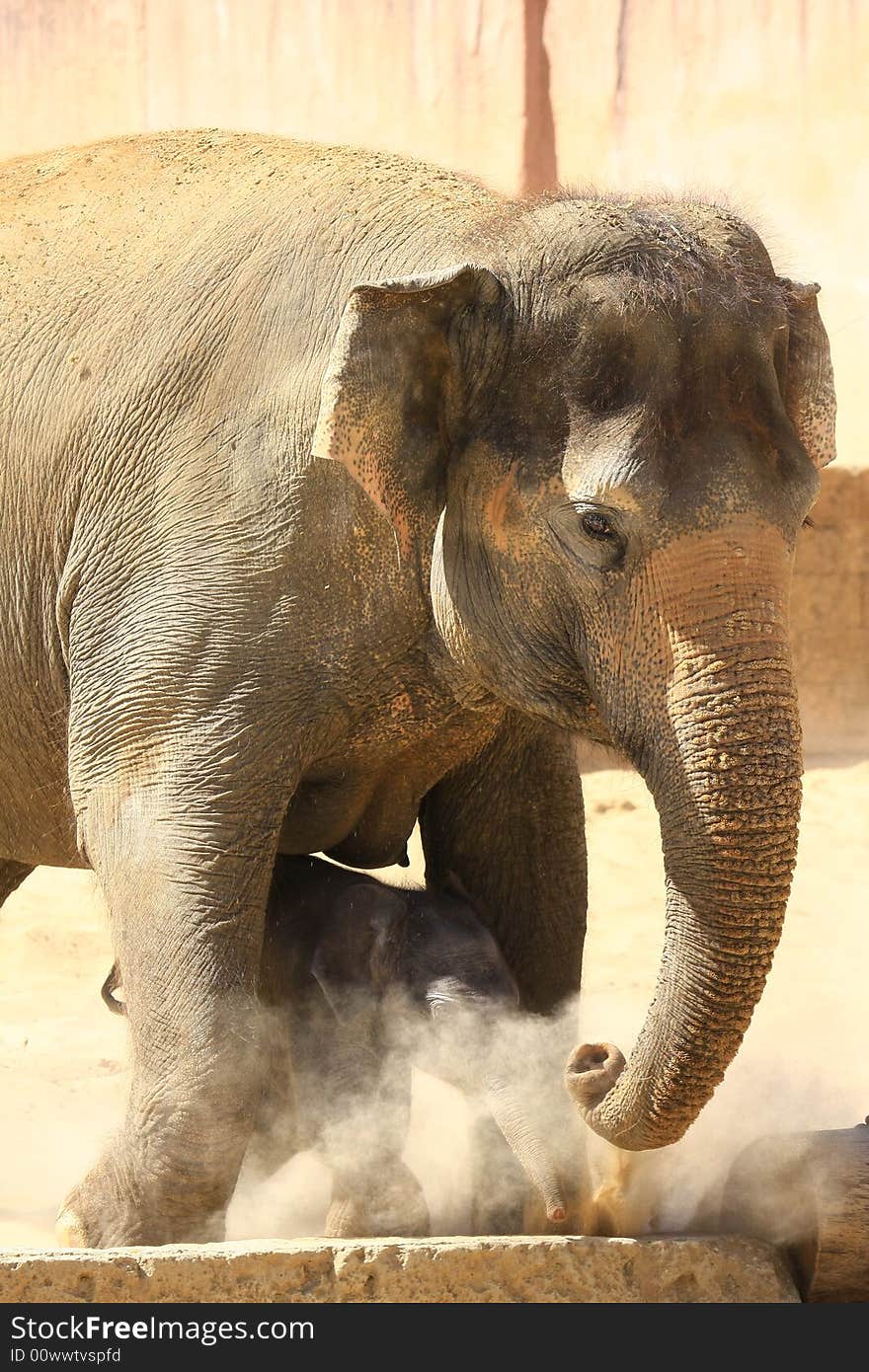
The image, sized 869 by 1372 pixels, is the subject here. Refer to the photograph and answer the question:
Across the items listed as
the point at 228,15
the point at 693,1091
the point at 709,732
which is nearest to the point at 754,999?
the point at 693,1091

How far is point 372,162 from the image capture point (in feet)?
13.9

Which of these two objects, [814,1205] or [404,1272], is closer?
[404,1272]

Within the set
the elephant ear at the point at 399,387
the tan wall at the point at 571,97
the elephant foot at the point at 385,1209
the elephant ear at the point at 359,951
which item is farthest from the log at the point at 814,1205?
the tan wall at the point at 571,97

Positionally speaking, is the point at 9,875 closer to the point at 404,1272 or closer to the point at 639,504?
the point at 404,1272

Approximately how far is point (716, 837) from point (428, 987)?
96cm

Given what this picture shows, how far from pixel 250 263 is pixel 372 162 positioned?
1.28ft

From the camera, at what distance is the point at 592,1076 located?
361 cm

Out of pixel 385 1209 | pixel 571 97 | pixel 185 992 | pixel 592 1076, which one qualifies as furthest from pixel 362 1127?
pixel 571 97

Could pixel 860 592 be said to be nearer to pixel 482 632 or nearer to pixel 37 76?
pixel 37 76

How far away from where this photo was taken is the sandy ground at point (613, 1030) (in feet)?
14.4

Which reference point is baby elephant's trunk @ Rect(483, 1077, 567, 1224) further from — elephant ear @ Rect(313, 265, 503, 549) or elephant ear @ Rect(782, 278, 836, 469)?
elephant ear @ Rect(782, 278, 836, 469)

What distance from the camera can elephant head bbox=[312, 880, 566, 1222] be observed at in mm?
3955

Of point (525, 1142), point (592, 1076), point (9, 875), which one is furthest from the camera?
point (9, 875)

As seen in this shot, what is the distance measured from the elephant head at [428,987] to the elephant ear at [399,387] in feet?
2.83
